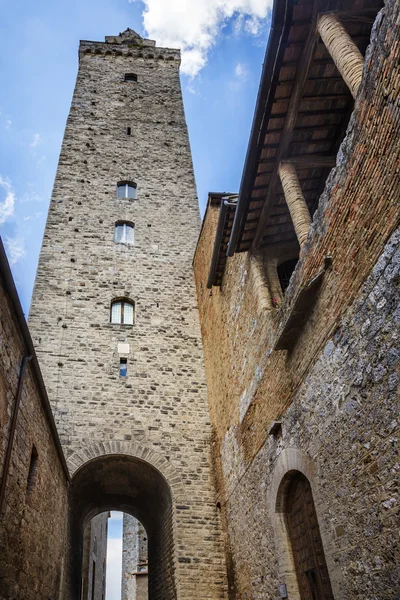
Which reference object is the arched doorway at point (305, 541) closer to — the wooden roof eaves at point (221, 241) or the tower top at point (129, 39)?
the wooden roof eaves at point (221, 241)

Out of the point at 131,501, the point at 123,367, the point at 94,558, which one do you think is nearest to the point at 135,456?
the point at 123,367

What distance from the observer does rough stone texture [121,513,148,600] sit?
18.1m

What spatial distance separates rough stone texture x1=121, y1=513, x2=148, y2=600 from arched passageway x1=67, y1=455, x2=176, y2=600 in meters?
6.87

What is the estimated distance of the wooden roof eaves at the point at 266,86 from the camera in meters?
5.25

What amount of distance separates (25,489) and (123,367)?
558cm

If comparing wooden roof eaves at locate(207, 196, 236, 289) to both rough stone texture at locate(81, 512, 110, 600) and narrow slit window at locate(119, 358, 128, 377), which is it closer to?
narrow slit window at locate(119, 358, 128, 377)

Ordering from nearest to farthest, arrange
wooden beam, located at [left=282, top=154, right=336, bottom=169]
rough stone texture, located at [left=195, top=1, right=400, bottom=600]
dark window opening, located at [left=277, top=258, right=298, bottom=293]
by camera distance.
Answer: rough stone texture, located at [left=195, top=1, right=400, bottom=600], wooden beam, located at [left=282, top=154, right=336, bottom=169], dark window opening, located at [left=277, top=258, right=298, bottom=293]

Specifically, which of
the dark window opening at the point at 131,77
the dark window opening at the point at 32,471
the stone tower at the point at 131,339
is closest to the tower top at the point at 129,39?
the dark window opening at the point at 131,77

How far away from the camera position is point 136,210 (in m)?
14.5

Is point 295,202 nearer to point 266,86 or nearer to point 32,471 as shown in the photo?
point 266,86

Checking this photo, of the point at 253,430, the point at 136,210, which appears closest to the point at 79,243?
the point at 136,210

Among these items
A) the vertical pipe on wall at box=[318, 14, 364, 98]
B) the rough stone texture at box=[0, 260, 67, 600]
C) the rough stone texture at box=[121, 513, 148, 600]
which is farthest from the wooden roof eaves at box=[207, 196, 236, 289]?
the rough stone texture at box=[121, 513, 148, 600]

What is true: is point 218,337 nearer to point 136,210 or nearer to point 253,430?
point 253,430

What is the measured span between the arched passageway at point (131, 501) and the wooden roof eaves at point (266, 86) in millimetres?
5916
